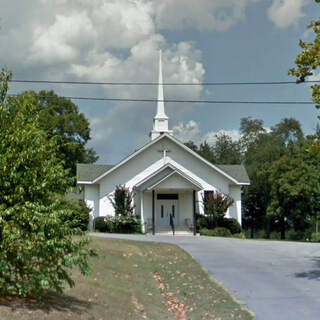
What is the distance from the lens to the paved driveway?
1095 centimetres

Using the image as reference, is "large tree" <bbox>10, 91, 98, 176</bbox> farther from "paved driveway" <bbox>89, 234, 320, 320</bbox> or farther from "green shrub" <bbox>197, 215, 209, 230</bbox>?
"paved driveway" <bbox>89, 234, 320, 320</bbox>

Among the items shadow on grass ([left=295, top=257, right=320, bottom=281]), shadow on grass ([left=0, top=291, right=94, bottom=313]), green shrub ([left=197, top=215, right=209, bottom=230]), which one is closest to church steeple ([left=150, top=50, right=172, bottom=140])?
green shrub ([left=197, top=215, right=209, bottom=230])

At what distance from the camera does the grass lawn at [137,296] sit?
8.77m

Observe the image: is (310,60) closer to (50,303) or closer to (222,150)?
(50,303)

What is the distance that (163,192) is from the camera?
34.3 m

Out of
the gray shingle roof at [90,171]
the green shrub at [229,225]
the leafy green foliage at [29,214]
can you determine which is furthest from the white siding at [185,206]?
the leafy green foliage at [29,214]

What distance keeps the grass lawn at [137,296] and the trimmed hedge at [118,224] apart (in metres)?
13.7

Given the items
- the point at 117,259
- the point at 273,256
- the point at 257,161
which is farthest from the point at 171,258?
the point at 257,161

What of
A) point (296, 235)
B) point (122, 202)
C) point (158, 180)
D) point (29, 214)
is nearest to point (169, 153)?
point (158, 180)

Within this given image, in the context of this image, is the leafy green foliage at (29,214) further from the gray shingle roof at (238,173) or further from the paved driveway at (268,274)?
the gray shingle roof at (238,173)

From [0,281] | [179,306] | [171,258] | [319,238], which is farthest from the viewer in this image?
[319,238]

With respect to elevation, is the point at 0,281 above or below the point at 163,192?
below

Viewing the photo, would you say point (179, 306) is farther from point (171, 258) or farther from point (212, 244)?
point (212, 244)

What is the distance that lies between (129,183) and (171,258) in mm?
16291
